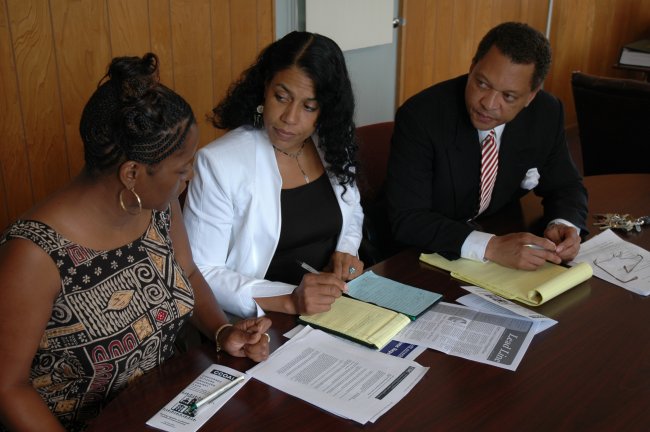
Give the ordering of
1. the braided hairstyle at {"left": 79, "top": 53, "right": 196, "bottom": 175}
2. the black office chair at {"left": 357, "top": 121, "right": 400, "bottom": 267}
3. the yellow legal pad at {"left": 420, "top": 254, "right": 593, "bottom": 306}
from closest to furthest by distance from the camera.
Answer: the braided hairstyle at {"left": 79, "top": 53, "right": 196, "bottom": 175} → the yellow legal pad at {"left": 420, "top": 254, "right": 593, "bottom": 306} → the black office chair at {"left": 357, "top": 121, "right": 400, "bottom": 267}

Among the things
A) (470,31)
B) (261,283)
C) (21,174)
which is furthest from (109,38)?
(470,31)

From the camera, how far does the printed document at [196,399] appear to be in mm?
1138

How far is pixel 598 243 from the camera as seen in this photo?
1.98 metres

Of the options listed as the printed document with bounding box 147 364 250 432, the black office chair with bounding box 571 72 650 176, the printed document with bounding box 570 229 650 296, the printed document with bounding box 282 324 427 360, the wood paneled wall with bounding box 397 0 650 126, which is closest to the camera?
the printed document with bounding box 147 364 250 432

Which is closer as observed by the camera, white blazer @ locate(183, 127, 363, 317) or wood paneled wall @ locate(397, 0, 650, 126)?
white blazer @ locate(183, 127, 363, 317)

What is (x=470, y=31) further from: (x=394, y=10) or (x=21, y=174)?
(x=21, y=174)

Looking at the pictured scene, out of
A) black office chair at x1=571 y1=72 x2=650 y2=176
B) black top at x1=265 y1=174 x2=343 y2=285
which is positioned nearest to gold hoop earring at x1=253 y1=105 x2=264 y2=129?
black top at x1=265 y1=174 x2=343 y2=285

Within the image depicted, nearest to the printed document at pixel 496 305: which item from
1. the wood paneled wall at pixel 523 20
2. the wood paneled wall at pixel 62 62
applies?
the wood paneled wall at pixel 62 62

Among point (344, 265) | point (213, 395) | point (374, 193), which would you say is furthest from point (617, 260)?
point (213, 395)

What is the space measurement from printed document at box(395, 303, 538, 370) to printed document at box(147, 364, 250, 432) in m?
0.39

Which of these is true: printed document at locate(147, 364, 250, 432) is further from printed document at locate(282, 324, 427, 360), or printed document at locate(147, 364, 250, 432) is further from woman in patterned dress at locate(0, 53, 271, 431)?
printed document at locate(282, 324, 427, 360)

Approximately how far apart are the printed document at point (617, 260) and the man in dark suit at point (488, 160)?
2.3 inches

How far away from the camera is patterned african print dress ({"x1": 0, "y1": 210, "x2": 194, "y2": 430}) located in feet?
4.19

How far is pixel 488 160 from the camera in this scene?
7.09 ft
